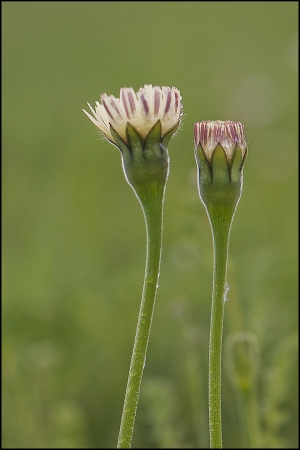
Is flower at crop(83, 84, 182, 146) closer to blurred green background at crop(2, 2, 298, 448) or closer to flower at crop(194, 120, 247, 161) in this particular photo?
flower at crop(194, 120, 247, 161)

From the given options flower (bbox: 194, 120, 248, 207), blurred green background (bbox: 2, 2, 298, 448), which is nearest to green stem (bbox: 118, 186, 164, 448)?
flower (bbox: 194, 120, 248, 207)

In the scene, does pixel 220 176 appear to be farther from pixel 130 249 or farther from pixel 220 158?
pixel 130 249

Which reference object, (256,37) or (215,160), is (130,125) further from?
(256,37)

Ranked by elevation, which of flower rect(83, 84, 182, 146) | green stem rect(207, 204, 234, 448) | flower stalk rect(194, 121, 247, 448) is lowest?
green stem rect(207, 204, 234, 448)

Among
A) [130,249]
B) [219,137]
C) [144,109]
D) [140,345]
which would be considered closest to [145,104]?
[144,109]

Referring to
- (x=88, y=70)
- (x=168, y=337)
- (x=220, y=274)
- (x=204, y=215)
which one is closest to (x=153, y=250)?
(x=220, y=274)

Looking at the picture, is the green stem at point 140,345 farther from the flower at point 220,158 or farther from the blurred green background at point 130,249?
the blurred green background at point 130,249
